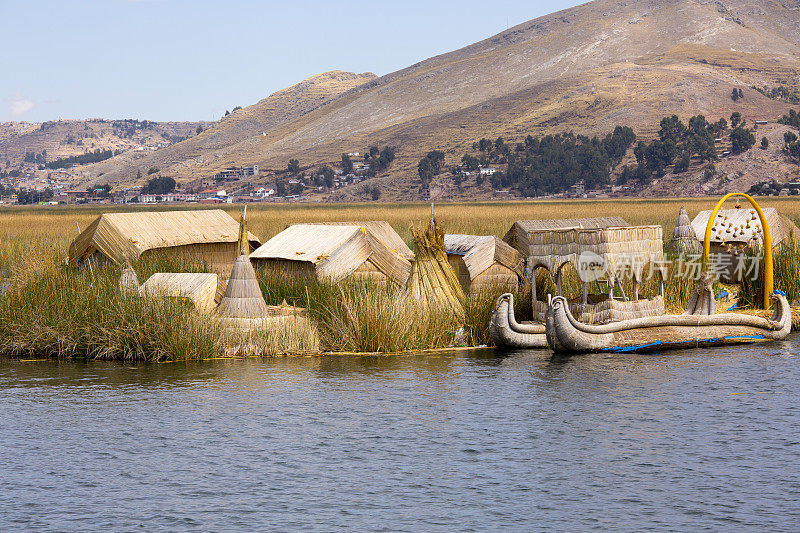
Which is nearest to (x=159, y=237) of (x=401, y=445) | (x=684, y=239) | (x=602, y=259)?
Answer: (x=602, y=259)

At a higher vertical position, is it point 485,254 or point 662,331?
point 485,254

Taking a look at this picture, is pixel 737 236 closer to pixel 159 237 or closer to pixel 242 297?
pixel 242 297

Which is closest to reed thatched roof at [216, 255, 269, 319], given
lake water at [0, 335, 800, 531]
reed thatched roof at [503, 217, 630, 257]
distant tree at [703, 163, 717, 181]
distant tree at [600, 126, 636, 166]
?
lake water at [0, 335, 800, 531]

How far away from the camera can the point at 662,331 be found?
69.4 feet

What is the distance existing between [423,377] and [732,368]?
5.83 meters

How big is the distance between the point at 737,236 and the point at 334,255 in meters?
11.3

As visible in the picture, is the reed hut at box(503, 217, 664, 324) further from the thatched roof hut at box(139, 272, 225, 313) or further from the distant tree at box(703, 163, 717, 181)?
the distant tree at box(703, 163, 717, 181)

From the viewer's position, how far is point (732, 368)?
763 inches

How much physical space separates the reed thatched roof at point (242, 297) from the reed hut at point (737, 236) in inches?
479

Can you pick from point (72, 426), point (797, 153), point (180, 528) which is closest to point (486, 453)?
point (180, 528)

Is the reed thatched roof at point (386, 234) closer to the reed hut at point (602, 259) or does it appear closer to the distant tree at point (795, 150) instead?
the reed hut at point (602, 259)

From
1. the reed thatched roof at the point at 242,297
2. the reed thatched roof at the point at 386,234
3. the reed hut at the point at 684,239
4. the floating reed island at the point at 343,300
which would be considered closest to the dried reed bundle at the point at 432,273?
the floating reed island at the point at 343,300

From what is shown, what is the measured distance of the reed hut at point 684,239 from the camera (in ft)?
90.3

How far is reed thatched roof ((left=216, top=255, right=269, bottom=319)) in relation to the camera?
20.0 m
